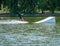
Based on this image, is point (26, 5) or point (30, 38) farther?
point (26, 5)

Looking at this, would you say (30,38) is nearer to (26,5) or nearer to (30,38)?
(30,38)

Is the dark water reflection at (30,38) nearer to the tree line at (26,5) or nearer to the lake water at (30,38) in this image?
the lake water at (30,38)

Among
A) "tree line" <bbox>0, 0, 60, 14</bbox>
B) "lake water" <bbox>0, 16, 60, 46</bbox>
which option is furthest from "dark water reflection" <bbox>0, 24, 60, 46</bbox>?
"tree line" <bbox>0, 0, 60, 14</bbox>

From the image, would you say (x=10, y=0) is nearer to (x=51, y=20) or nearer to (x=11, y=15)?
(x=11, y=15)

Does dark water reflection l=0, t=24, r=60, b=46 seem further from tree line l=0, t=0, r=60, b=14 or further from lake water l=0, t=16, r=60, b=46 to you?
tree line l=0, t=0, r=60, b=14

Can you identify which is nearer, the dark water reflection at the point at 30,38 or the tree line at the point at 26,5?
the dark water reflection at the point at 30,38

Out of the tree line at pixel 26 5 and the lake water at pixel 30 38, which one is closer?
the lake water at pixel 30 38

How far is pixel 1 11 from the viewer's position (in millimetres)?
43062

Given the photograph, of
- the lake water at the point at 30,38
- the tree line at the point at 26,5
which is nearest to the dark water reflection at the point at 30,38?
the lake water at the point at 30,38

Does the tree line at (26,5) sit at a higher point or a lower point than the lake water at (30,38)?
lower

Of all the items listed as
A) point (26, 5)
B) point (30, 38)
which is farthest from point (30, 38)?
point (26, 5)

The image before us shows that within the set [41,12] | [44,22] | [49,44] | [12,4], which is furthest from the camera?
[41,12]

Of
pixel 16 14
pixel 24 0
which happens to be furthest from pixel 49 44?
pixel 16 14

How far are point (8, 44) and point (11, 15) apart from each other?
23664mm
